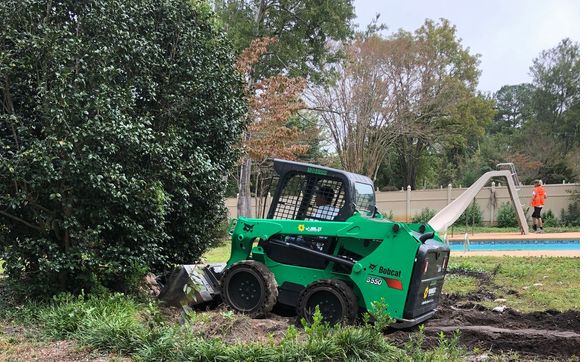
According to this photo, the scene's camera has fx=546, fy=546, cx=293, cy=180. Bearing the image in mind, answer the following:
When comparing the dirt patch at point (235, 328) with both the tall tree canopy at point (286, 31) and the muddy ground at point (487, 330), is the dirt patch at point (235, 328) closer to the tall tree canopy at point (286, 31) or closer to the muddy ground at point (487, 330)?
the muddy ground at point (487, 330)

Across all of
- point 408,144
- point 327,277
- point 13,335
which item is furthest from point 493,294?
point 408,144

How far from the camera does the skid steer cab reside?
6.25 m

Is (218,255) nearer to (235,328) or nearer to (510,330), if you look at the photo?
(235,328)

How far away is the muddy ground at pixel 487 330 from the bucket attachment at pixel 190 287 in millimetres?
953

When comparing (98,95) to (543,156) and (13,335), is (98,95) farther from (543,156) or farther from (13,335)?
(543,156)

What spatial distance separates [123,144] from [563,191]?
2224 centimetres

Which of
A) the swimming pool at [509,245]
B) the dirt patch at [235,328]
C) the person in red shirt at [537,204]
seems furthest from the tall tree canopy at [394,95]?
the dirt patch at [235,328]

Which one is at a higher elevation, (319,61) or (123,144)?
(319,61)

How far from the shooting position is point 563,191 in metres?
24.2

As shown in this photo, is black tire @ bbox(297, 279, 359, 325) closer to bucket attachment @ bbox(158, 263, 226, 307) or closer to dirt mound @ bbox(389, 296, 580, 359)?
dirt mound @ bbox(389, 296, 580, 359)

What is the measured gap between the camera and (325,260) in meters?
6.90

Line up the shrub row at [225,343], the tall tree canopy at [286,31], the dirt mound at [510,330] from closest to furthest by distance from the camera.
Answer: the shrub row at [225,343] < the dirt mound at [510,330] < the tall tree canopy at [286,31]

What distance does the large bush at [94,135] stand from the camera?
6.59m

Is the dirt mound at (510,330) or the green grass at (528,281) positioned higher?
the green grass at (528,281)
